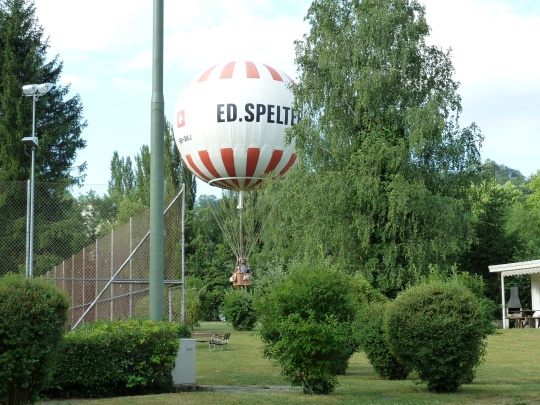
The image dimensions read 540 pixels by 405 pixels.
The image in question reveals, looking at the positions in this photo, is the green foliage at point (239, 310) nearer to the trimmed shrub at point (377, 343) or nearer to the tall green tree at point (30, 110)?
the tall green tree at point (30, 110)

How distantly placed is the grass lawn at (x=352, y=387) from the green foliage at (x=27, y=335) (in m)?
1.45

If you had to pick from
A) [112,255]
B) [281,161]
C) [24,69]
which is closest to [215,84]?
[281,161]

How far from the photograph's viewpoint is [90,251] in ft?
73.2

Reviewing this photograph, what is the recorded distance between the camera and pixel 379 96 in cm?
3048

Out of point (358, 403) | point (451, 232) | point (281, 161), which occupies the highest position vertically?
point (281, 161)

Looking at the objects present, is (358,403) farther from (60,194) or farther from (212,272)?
(212,272)

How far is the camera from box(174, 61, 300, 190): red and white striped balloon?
3925 cm

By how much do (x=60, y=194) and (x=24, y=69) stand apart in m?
19.2

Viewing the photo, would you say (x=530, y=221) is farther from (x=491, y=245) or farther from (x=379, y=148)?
(x=379, y=148)

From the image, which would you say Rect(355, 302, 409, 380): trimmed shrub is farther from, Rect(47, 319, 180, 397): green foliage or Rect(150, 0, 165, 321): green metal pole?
Rect(47, 319, 180, 397): green foliage

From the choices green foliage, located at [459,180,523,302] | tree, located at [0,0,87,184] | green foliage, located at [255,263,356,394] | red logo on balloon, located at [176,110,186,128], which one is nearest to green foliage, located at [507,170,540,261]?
green foliage, located at [459,180,523,302]

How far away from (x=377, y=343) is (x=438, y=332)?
10.3 feet

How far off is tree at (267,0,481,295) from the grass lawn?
5.98 metres

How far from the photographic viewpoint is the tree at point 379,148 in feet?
96.5
